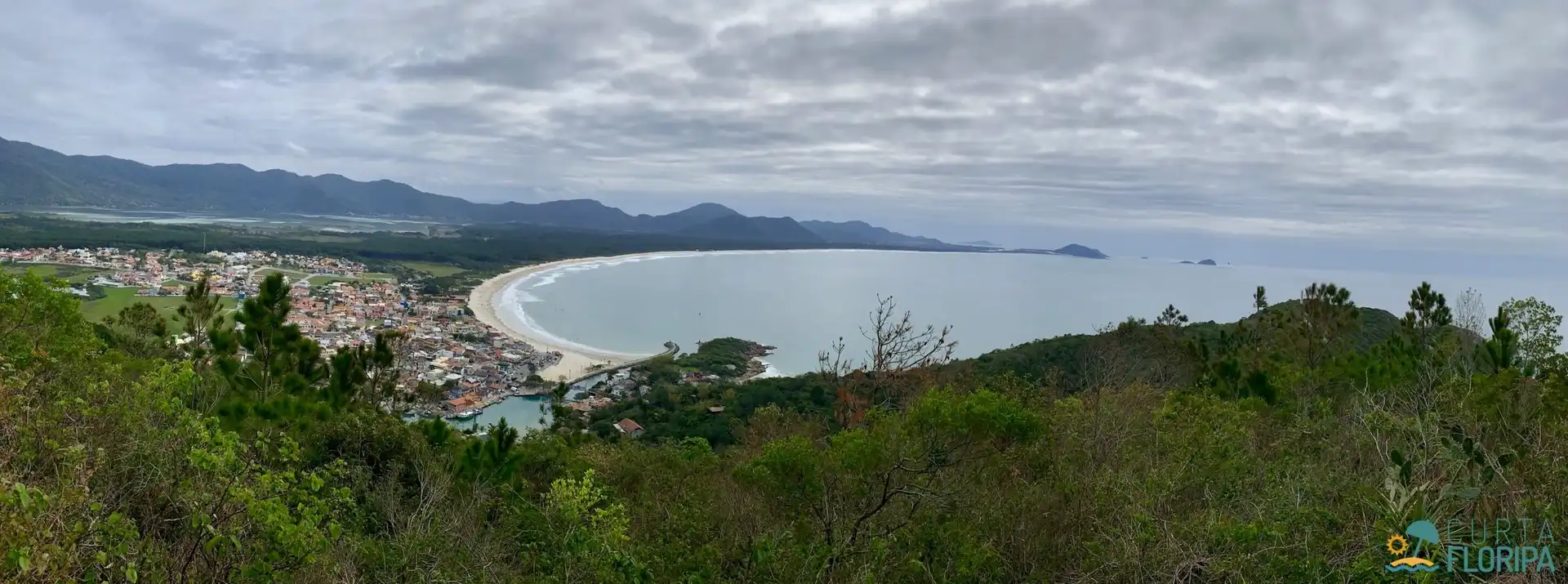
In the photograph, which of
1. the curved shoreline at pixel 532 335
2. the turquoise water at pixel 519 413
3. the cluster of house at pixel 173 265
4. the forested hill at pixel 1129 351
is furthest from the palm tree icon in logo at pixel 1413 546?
the cluster of house at pixel 173 265

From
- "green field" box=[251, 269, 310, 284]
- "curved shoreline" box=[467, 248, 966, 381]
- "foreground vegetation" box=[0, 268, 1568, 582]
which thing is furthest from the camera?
"green field" box=[251, 269, 310, 284]

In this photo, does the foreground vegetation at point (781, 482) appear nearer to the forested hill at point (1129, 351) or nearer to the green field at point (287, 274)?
the forested hill at point (1129, 351)

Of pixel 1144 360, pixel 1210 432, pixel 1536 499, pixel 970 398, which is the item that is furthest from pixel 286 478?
pixel 1144 360

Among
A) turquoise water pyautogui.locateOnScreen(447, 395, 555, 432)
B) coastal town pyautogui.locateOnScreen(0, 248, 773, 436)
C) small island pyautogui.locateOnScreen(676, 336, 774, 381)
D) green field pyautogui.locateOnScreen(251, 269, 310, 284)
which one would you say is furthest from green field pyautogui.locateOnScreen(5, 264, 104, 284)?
small island pyautogui.locateOnScreen(676, 336, 774, 381)

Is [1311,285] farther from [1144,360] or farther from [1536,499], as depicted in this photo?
[1536,499]

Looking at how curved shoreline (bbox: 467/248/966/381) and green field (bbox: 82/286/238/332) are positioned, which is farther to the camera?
curved shoreline (bbox: 467/248/966/381)

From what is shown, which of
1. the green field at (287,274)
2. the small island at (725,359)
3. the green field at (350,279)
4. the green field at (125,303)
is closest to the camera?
the green field at (125,303)

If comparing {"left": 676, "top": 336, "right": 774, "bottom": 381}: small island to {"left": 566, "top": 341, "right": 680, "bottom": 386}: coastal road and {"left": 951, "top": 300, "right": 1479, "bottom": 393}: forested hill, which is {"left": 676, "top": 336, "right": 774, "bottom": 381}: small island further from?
{"left": 951, "top": 300, "right": 1479, "bottom": 393}: forested hill
